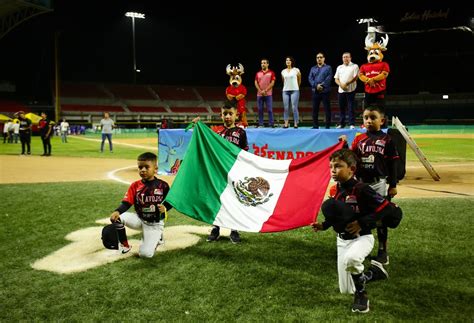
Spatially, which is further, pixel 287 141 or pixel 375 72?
pixel 287 141

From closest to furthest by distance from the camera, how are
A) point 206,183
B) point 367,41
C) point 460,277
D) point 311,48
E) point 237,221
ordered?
point 460,277 → point 237,221 → point 206,183 → point 367,41 → point 311,48

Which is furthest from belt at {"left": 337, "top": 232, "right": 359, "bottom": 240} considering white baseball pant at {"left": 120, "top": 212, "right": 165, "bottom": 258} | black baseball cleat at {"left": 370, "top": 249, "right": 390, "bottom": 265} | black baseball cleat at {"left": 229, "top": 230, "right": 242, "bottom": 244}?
white baseball pant at {"left": 120, "top": 212, "right": 165, "bottom": 258}

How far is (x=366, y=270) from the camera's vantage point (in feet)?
15.4

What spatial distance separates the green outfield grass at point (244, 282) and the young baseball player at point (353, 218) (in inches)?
8.4

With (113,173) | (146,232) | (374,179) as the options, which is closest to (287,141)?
(113,173)

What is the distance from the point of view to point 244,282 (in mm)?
4348

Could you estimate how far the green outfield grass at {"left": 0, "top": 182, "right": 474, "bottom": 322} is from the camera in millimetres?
3605

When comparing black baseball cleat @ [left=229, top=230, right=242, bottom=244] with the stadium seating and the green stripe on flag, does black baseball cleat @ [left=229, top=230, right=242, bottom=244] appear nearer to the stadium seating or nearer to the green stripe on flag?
the green stripe on flag

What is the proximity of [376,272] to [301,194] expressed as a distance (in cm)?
121

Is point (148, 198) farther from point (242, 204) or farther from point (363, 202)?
point (363, 202)

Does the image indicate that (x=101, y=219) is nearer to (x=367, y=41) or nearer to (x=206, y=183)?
(x=206, y=183)

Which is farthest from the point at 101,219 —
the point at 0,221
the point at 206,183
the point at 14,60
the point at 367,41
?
the point at 14,60

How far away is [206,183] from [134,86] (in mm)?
54370

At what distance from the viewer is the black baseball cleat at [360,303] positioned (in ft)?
11.9
